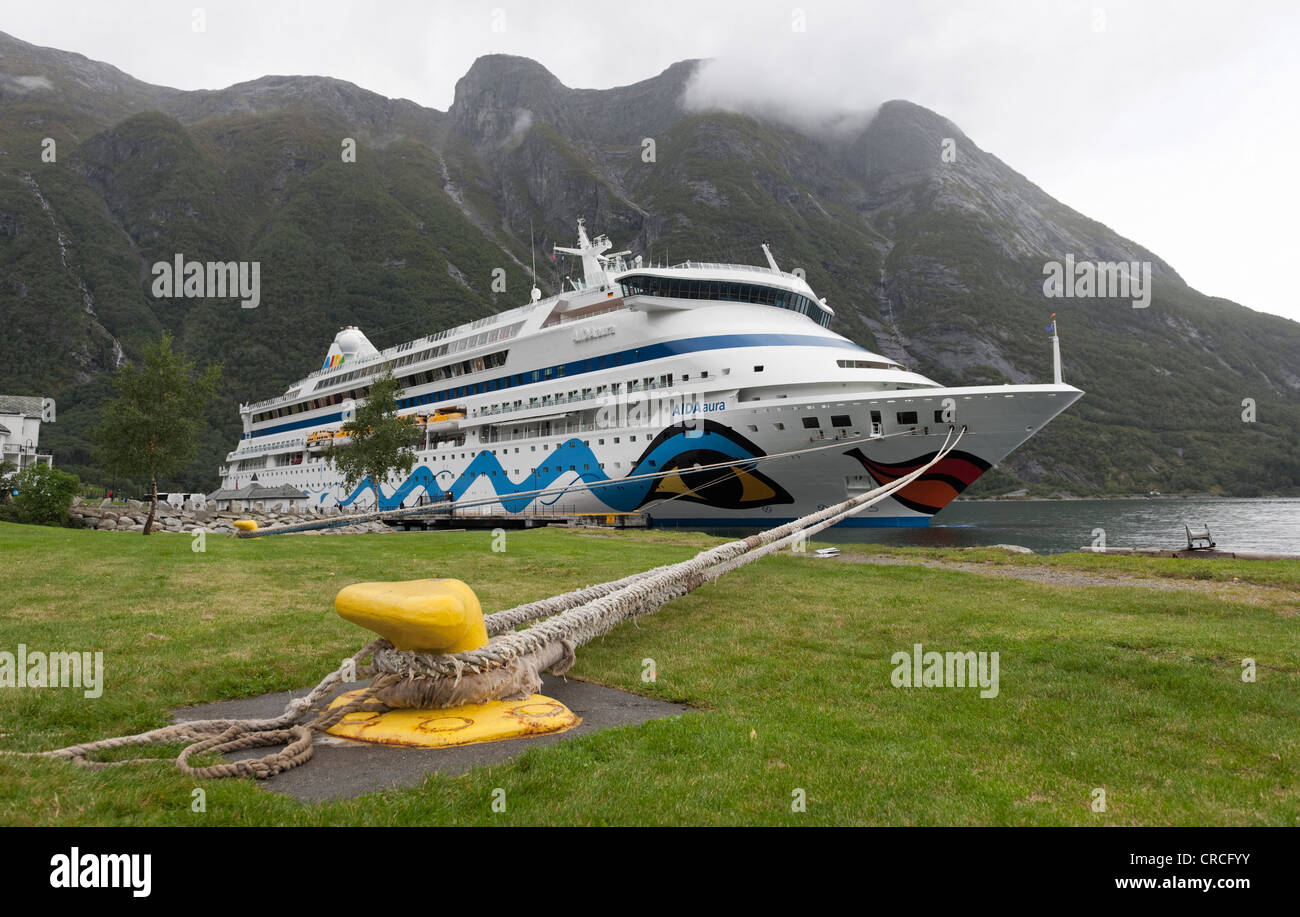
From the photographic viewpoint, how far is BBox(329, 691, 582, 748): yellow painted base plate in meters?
4.08

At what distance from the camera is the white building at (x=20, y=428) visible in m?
58.9

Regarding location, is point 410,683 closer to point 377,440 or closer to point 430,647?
point 430,647

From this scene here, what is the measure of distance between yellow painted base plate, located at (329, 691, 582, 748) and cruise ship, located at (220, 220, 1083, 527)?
16870 millimetres

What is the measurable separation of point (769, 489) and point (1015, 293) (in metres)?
153

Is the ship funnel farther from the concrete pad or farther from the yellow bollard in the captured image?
the yellow bollard

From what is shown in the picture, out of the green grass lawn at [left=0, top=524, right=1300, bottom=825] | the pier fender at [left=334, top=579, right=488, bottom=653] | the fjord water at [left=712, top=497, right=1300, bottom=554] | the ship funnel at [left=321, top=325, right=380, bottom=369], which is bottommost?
the fjord water at [left=712, top=497, right=1300, bottom=554]

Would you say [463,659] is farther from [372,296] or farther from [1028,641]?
[372,296]

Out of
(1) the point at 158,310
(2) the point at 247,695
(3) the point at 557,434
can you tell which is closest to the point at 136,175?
(1) the point at 158,310

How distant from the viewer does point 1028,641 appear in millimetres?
6621

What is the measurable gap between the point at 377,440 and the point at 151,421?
40.1ft

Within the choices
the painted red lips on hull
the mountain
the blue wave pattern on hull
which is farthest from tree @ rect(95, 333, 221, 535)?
the mountain

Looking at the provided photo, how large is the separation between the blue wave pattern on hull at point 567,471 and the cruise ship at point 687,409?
0.31ft

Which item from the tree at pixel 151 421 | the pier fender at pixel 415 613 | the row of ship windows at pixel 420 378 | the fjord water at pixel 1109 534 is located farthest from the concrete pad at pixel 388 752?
the row of ship windows at pixel 420 378

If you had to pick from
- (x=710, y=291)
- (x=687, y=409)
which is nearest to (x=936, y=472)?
(x=687, y=409)
